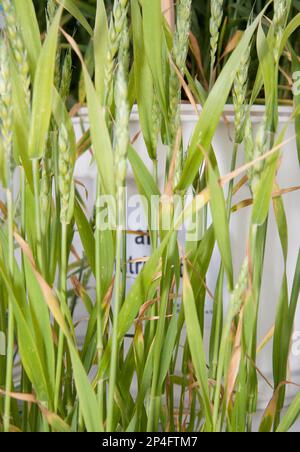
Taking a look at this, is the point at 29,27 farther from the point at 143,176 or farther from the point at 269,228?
the point at 269,228

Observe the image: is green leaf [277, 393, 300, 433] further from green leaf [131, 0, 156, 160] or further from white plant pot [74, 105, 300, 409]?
white plant pot [74, 105, 300, 409]

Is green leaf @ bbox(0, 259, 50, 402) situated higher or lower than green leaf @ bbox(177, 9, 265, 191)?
lower

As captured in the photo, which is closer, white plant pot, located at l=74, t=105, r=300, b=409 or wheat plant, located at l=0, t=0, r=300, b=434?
wheat plant, located at l=0, t=0, r=300, b=434

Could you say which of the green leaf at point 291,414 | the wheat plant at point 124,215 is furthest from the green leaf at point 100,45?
the green leaf at point 291,414

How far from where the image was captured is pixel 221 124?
51 cm

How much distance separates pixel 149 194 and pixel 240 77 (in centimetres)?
7

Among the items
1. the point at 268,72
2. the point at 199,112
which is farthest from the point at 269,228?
the point at 268,72

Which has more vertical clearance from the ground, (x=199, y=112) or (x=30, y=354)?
(x=199, y=112)

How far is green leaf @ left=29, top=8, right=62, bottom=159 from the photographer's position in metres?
0.25

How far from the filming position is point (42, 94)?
0.25 metres

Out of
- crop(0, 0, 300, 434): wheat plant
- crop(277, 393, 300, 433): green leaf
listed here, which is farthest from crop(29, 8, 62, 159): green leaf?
crop(277, 393, 300, 433): green leaf

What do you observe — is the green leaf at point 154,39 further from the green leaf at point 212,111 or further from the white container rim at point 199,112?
the white container rim at point 199,112

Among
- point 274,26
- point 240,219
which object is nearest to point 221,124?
point 240,219
